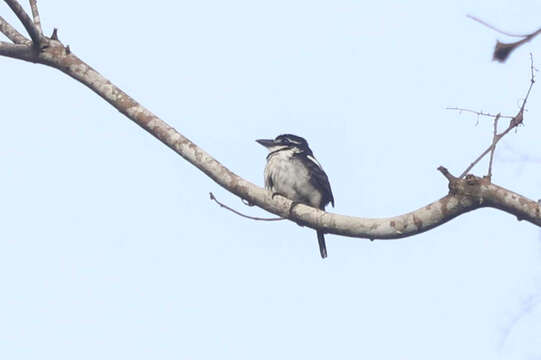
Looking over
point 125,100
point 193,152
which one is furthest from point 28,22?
point 193,152

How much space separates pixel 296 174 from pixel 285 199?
2048 mm

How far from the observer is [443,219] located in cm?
358

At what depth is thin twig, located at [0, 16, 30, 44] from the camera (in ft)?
15.4

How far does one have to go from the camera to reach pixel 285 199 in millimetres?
4289

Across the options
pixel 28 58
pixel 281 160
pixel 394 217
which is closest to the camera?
pixel 394 217

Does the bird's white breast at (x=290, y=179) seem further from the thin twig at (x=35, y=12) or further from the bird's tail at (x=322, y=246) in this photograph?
the thin twig at (x=35, y=12)

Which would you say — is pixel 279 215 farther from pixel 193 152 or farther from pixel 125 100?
pixel 125 100

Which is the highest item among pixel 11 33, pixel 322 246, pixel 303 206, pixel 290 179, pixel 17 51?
pixel 11 33

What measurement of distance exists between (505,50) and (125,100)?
2671 mm

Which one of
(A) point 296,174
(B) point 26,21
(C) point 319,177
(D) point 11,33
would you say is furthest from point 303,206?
(C) point 319,177

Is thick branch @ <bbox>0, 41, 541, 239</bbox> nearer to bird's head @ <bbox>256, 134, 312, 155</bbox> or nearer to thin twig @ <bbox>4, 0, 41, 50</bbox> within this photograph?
thin twig @ <bbox>4, 0, 41, 50</bbox>

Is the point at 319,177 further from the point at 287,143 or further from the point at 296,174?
the point at 287,143

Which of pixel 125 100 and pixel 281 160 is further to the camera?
pixel 281 160

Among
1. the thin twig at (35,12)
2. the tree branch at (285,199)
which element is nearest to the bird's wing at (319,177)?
the tree branch at (285,199)
